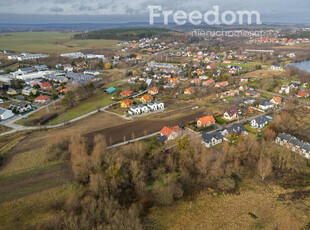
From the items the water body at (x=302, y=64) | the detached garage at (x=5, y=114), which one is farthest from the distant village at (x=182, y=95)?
the water body at (x=302, y=64)

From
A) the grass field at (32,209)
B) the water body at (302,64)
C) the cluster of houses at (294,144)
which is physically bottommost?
the grass field at (32,209)

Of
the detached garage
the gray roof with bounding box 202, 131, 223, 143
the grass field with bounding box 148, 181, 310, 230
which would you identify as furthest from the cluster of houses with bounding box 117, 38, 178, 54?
the grass field with bounding box 148, 181, 310, 230

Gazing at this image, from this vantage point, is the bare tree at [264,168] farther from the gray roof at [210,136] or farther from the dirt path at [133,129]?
the dirt path at [133,129]


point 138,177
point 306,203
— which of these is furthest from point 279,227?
point 138,177

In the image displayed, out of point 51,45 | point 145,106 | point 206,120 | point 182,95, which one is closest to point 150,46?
point 51,45

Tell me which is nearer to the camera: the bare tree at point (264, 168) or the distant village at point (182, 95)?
the bare tree at point (264, 168)

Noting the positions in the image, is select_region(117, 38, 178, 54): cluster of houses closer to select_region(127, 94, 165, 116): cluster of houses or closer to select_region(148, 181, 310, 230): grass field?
select_region(127, 94, 165, 116): cluster of houses

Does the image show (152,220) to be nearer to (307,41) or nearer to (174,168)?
(174,168)

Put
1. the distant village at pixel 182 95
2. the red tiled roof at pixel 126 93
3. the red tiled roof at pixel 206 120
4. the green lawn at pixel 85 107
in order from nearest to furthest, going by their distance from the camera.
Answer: the distant village at pixel 182 95
the red tiled roof at pixel 206 120
the green lawn at pixel 85 107
the red tiled roof at pixel 126 93
